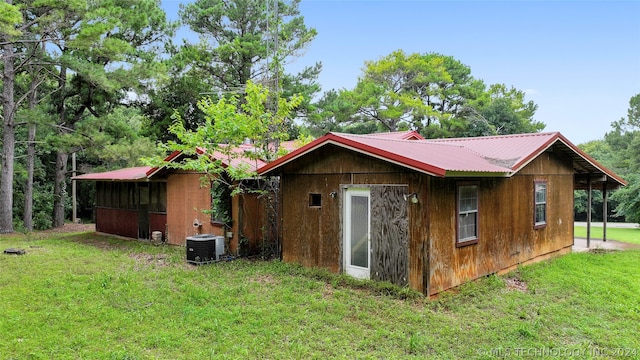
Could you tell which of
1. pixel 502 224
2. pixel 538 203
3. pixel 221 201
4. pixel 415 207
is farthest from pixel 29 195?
pixel 538 203

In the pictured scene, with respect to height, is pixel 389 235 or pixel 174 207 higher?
pixel 174 207

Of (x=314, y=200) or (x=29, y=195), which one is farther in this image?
(x=29, y=195)

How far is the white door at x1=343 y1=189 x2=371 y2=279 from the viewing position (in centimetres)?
717

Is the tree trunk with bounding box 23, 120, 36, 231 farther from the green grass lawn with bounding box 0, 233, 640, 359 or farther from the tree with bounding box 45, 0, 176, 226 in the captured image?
the green grass lawn with bounding box 0, 233, 640, 359

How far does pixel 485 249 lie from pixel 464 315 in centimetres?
223

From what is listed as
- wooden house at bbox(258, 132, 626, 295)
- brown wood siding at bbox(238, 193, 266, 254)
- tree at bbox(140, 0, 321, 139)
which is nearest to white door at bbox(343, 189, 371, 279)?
wooden house at bbox(258, 132, 626, 295)

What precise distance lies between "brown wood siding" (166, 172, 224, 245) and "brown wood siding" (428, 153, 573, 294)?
5.53 meters

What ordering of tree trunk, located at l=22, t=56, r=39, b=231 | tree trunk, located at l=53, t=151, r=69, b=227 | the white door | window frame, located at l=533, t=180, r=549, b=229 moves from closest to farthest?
the white door
window frame, located at l=533, t=180, r=549, b=229
tree trunk, located at l=22, t=56, r=39, b=231
tree trunk, located at l=53, t=151, r=69, b=227

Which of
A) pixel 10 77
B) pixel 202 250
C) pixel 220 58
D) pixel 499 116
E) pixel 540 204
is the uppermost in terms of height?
pixel 220 58

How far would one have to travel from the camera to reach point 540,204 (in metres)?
9.34

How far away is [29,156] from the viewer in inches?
624

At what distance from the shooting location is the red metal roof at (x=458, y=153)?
607 centimetres

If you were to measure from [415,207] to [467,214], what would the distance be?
130cm

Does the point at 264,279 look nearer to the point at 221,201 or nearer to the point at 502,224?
the point at 221,201
